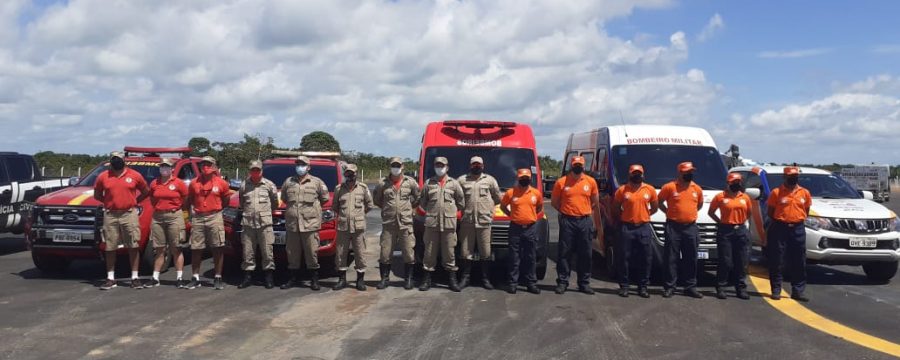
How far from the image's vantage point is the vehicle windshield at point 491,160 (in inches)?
393

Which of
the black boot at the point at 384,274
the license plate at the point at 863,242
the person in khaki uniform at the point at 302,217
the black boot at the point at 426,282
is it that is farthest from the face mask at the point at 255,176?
the license plate at the point at 863,242

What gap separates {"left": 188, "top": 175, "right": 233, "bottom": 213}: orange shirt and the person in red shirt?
801 millimetres

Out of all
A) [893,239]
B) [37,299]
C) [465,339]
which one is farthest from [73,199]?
[893,239]

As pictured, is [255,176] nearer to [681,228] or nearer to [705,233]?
[681,228]

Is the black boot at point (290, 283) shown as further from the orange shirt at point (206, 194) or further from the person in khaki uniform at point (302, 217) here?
the orange shirt at point (206, 194)

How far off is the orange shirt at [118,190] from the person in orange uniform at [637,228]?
6460mm

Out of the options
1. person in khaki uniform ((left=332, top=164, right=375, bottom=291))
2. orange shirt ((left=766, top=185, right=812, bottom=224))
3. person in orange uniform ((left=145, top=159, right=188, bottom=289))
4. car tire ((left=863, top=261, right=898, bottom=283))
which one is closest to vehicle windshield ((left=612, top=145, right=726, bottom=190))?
orange shirt ((left=766, top=185, right=812, bottom=224))

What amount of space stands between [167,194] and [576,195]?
5.39 meters

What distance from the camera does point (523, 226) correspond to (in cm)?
881

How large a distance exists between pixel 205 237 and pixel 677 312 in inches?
241

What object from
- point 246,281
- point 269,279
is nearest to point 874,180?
point 269,279

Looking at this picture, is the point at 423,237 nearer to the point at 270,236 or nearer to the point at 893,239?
the point at 270,236

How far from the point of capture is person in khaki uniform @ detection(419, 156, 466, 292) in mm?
8906

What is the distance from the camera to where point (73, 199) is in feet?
31.9
